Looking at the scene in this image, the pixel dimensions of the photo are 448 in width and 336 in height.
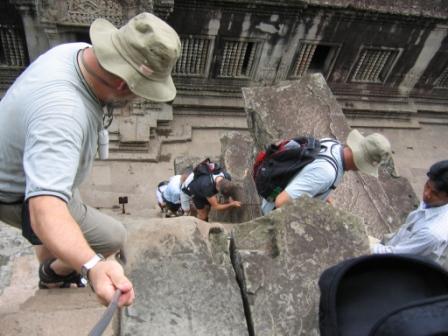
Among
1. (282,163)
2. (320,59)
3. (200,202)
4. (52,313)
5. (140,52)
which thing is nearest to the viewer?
(140,52)

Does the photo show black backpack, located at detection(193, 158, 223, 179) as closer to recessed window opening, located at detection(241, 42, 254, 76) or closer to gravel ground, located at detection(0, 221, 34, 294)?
gravel ground, located at detection(0, 221, 34, 294)

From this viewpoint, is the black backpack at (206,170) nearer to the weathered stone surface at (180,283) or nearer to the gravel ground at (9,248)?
the gravel ground at (9,248)

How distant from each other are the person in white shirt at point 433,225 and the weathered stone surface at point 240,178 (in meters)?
2.60

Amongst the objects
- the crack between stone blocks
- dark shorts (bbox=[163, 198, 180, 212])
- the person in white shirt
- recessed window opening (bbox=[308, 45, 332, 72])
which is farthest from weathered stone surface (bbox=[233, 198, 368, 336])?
recessed window opening (bbox=[308, 45, 332, 72])

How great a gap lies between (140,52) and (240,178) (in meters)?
4.57

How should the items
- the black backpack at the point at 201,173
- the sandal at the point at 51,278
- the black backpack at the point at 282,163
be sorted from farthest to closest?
→ the black backpack at the point at 201,173
the black backpack at the point at 282,163
the sandal at the point at 51,278

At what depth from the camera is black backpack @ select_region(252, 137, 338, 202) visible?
14.8 ft

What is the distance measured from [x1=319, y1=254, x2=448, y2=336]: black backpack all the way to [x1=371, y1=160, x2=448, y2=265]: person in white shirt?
1533 millimetres

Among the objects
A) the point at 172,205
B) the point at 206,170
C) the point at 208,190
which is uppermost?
the point at 206,170

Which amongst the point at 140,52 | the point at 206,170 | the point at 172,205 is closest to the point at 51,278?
the point at 140,52

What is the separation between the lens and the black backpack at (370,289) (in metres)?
2.23

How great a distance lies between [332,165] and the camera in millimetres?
4422

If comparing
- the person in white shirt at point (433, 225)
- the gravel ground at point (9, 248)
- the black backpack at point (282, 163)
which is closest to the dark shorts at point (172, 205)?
the gravel ground at point (9, 248)

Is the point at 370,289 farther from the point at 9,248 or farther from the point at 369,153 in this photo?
the point at 9,248
